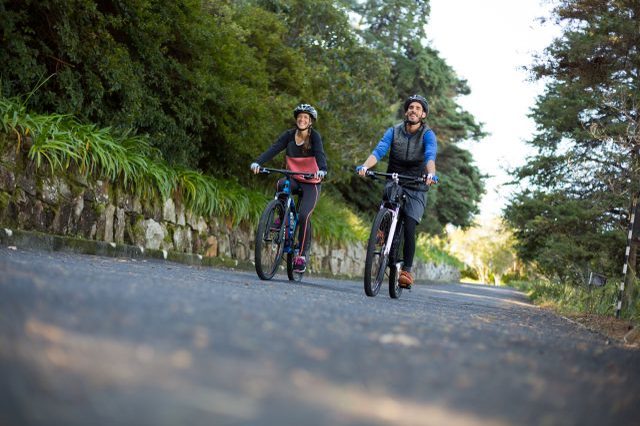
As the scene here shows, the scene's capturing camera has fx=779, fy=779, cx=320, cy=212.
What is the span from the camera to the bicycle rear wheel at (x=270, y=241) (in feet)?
28.3

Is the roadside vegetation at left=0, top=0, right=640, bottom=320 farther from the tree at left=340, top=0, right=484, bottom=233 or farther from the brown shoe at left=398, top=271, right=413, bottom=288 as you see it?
the tree at left=340, top=0, right=484, bottom=233

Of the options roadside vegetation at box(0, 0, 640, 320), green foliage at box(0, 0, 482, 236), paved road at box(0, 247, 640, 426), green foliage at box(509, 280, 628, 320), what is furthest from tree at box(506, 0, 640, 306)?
paved road at box(0, 247, 640, 426)

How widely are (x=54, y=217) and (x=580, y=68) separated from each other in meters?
8.51

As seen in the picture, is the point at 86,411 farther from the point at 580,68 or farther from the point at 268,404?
the point at 580,68

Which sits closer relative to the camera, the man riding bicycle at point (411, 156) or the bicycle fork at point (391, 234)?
the bicycle fork at point (391, 234)

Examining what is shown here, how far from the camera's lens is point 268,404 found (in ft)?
5.96

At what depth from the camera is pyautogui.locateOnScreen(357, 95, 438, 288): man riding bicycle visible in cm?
855

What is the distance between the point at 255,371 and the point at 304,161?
7.38 meters

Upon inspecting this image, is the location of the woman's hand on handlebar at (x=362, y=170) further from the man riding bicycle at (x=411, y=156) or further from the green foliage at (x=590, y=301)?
the green foliage at (x=590, y=301)

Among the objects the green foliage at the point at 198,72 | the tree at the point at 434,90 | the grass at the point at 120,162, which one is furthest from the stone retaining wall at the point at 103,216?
the tree at the point at 434,90

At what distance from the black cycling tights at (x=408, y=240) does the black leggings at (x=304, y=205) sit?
4.33ft

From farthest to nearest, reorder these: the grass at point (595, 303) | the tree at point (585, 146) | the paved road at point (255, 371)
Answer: the tree at point (585, 146) < the grass at point (595, 303) < the paved road at point (255, 371)

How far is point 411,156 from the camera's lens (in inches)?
344

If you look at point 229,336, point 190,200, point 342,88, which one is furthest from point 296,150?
point 342,88
